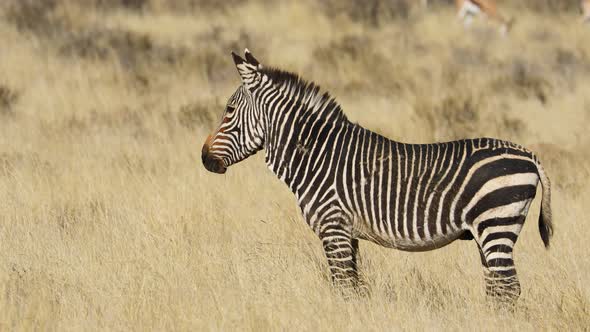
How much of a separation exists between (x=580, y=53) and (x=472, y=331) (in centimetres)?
1336

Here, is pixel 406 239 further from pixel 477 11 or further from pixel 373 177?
pixel 477 11

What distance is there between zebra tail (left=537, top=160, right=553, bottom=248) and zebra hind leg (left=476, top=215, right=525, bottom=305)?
260 millimetres

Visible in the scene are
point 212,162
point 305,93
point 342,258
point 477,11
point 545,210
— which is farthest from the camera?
point 477,11

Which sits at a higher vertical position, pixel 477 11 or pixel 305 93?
pixel 477 11

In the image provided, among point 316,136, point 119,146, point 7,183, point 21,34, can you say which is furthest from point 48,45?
point 316,136

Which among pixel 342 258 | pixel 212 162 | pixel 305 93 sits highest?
pixel 305 93

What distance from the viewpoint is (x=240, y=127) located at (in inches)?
230

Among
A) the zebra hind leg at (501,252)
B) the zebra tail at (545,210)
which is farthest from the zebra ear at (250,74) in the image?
the zebra tail at (545,210)

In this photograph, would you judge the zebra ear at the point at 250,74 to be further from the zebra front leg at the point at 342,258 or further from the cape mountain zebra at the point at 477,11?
the cape mountain zebra at the point at 477,11

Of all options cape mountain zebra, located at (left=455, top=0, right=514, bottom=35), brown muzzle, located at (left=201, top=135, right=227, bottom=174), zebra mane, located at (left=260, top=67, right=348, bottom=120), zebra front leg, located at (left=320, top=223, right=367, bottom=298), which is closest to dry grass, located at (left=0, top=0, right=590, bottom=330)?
zebra front leg, located at (left=320, top=223, right=367, bottom=298)

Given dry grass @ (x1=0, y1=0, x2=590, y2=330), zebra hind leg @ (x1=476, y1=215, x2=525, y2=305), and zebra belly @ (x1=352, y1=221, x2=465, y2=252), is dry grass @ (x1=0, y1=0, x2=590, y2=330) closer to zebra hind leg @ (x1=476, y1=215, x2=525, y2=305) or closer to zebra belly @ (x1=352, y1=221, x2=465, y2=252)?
zebra hind leg @ (x1=476, y1=215, x2=525, y2=305)

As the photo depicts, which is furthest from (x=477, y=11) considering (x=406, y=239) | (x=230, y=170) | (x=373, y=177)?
(x=406, y=239)

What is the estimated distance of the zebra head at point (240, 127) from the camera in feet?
18.9

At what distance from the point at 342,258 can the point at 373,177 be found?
0.47 metres
